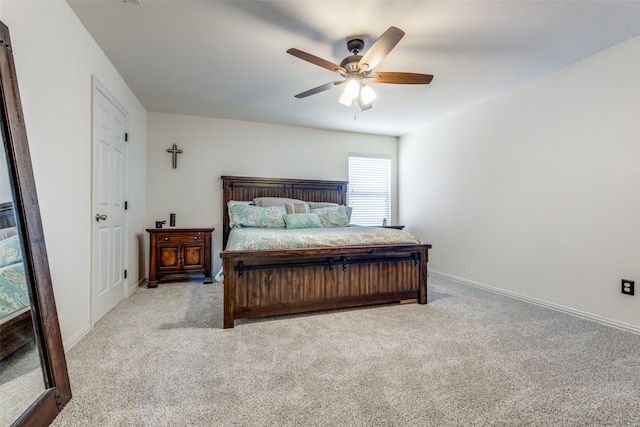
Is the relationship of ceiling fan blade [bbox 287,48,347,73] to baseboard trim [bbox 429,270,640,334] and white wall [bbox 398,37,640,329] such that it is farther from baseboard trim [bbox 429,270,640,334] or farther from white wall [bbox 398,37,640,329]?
baseboard trim [bbox 429,270,640,334]

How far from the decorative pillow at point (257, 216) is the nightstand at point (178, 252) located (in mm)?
430

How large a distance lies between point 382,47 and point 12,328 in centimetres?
259

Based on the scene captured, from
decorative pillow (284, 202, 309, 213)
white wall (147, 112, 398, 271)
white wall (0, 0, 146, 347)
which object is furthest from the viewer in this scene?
white wall (147, 112, 398, 271)

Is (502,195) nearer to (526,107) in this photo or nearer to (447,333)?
(526,107)

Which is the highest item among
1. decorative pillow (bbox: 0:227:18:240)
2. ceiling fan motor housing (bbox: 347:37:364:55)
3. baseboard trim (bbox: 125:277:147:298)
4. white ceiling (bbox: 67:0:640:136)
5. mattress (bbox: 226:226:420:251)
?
white ceiling (bbox: 67:0:640:136)

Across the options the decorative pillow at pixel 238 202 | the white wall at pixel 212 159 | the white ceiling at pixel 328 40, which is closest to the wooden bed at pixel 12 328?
the white ceiling at pixel 328 40

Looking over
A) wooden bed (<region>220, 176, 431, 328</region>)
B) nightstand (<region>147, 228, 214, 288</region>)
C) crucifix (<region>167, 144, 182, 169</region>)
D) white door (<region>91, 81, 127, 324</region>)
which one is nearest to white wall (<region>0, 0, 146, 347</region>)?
white door (<region>91, 81, 127, 324</region>)

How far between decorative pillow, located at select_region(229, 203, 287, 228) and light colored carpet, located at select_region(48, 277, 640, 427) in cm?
142

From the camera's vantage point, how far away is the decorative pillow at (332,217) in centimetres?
411

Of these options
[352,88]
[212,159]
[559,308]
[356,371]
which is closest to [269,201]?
→ [212,159]

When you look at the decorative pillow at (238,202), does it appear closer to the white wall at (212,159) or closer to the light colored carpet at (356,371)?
the white wall at (212,159)

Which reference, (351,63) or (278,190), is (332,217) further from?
(351,63)

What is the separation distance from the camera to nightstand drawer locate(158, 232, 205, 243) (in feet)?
12.2

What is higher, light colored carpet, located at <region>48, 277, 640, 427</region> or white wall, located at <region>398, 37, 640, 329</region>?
white wall, located at <region>398, 37, 640, 329</region>
